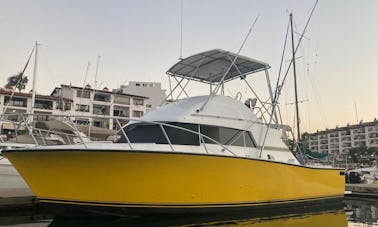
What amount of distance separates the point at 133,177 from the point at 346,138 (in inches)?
3953

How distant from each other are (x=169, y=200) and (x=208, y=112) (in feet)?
9.42

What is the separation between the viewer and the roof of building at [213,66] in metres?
10.7

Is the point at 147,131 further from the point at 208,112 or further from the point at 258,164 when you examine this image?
the point at 258,164

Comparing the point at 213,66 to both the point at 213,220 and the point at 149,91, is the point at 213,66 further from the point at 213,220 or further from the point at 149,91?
the point at 149,91

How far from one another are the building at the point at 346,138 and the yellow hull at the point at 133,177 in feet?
266

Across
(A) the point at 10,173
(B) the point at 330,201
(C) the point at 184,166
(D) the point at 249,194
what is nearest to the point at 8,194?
(A) the point at 10,173

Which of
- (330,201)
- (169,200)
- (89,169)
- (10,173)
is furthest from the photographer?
(10,173)

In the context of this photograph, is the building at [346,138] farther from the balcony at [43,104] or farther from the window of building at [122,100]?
the balcony at [43,104]

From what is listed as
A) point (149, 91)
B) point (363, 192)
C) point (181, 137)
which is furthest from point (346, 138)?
point (181, 137)

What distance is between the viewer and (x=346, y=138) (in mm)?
97625

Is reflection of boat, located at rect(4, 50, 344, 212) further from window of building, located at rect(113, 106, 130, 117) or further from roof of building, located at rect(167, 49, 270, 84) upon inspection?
window of building, located at rect(113, 106, 130, 117)

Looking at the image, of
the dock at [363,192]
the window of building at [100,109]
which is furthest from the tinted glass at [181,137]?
the window of building at [100,109]

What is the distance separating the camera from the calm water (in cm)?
812

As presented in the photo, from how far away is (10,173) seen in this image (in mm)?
13086
